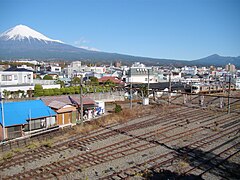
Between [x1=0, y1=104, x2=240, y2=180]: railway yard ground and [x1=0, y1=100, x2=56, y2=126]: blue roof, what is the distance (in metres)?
1.93

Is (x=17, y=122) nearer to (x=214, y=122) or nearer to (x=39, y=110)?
(x=39, y=110)

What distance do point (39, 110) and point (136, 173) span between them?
7.21 m

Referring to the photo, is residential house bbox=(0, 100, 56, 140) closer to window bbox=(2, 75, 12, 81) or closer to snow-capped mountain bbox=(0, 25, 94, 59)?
window bbox=(2, 75, 12, 81)

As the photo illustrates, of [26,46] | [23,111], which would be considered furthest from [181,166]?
[26,46]

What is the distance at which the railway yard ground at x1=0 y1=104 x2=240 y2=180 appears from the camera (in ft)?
22.1

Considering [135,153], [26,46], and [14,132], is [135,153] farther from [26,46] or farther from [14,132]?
[26,46]

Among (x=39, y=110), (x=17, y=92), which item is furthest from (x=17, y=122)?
(x=17, y=92)

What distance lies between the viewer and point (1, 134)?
34.3 ft

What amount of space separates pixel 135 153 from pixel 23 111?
20.3 ft

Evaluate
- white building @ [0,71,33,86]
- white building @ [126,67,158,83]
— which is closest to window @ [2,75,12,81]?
white building @ [0,71,33,86]

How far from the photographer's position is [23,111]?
11.5 meters

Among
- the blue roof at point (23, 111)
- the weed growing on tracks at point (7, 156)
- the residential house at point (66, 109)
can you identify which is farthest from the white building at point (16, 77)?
the weed growing on tracks at point (7, 156)

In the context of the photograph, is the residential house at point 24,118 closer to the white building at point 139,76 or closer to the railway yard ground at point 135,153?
the railway yard ground at point 135,153

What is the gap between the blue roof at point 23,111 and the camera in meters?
10.8
